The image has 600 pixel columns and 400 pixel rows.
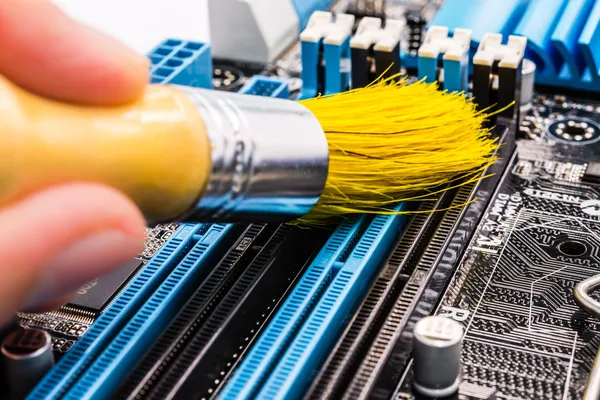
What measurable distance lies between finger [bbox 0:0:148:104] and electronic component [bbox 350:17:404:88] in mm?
1367

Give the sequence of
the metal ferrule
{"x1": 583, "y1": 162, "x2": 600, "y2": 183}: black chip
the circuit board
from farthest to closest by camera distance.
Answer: {"x1": 583, "y1": 162, "x2": 600, "y2": 183}: black chip
the circuit board
the metal ferrule

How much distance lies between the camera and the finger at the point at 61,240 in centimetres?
172

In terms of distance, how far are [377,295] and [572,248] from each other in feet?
1.92

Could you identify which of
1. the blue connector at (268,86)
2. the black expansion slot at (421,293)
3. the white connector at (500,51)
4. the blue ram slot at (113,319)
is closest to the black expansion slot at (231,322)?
the blue ram slot at (113,319)

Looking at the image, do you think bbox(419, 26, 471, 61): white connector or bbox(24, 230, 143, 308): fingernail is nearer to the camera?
bbox(24, 230, 143, 308): fingernail

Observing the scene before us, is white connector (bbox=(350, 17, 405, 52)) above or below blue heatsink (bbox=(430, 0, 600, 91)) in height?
above

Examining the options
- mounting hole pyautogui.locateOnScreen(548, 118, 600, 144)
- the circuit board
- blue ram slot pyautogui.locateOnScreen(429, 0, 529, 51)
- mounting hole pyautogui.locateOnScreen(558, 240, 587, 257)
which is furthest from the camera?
blue ram slot pyautogui.locateOnScreen(429, 0, 529, 51)

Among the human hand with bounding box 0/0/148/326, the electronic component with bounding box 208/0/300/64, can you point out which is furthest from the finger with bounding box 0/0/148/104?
the electronic component with bounding box 208/0/300/64

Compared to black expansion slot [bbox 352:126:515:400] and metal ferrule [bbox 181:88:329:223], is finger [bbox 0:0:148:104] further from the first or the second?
black expansion slot [bbox 352:126:515:400]

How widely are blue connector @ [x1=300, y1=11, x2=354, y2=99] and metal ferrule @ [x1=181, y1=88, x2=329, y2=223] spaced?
0.94 metres

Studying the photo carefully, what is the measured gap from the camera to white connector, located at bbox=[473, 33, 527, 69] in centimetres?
297

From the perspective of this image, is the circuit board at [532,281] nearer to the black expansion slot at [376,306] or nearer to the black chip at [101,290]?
the black expansion slot at [376,306]

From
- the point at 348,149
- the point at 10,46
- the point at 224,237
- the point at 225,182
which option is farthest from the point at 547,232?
the point at 10,46

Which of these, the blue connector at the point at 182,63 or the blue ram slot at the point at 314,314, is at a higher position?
the blue connector at the point at 182,63
